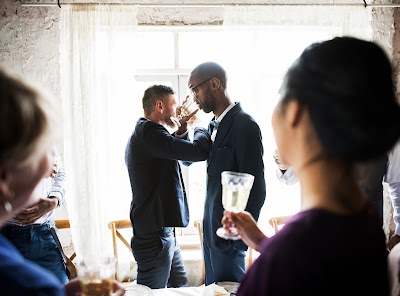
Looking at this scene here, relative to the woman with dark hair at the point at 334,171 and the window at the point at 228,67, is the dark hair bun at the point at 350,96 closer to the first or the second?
the woman with dark hair at the point at 334,171

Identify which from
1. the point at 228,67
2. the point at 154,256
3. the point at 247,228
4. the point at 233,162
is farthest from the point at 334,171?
the point at 228,67

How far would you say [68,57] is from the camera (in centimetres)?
314

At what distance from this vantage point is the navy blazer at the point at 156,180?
2559 mm

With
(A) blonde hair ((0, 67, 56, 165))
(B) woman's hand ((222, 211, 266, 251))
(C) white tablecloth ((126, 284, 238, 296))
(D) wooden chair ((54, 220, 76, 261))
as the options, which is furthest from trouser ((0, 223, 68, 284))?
(A) blonde hair ((0, 67, 56, 165))

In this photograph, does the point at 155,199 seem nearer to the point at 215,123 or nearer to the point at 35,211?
the point at 215,123

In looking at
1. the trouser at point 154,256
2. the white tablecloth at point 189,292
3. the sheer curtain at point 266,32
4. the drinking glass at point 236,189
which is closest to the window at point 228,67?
the sheer curtain at point 266,32

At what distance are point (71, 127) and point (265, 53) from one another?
1723 millimetres

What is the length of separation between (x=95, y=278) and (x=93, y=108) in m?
2.23

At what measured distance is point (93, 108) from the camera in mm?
3184

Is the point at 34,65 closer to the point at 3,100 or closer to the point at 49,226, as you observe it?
the point at 49,226

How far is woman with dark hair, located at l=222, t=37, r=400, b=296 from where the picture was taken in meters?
0.63

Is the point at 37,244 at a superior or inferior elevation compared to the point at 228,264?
superior

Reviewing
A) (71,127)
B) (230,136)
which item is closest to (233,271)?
(230,136)

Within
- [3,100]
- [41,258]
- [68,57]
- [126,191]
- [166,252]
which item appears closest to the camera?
[3,100]
